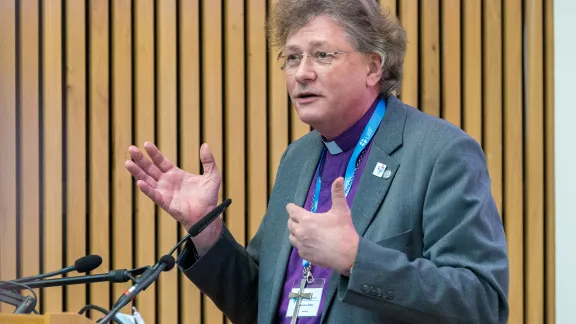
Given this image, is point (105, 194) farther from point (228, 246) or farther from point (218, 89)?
point (228, 246)

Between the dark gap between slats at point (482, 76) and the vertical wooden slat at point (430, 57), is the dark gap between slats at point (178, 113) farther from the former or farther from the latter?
the dark gap between slats at point (482, 76)

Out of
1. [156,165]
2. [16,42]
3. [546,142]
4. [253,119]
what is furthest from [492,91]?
[156,165]

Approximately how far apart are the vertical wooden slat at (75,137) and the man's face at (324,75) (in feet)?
5.71

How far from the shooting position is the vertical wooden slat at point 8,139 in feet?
12.6

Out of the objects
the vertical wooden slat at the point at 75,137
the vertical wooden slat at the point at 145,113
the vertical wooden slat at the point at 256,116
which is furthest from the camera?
the vertical wooden slat at the point at 256,116

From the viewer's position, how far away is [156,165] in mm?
2484

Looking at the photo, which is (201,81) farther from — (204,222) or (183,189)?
(204,222)

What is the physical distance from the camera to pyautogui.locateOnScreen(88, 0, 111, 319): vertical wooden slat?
3.98 metres

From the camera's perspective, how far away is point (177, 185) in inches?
97.3

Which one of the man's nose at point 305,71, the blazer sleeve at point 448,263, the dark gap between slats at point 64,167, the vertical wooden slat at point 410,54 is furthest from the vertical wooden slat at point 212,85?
the blazer sleeve at point 448,263

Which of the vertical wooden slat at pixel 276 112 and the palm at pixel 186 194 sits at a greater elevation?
the vertical wooden slat at pixel 276 112

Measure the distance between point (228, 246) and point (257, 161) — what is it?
5.89ft

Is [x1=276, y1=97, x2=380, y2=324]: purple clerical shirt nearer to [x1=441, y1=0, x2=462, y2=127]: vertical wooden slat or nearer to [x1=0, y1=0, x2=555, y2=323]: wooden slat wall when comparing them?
[x1=0, y1=0, x2=555, y2=323]: wooden slat wall

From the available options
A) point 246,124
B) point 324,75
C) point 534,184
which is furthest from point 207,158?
point 534,184
